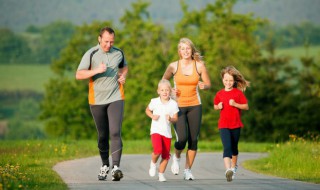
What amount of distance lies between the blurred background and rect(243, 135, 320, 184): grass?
295 centimetres

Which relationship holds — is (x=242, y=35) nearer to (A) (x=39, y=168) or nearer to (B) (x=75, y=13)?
(A) (x=39, y=168)

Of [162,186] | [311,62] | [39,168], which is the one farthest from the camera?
[311,62]

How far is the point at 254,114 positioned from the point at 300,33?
306 ft

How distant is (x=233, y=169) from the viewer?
13.5 metres

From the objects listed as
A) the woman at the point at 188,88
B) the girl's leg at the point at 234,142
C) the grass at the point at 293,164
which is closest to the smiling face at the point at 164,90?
the woman at the point at 188,88

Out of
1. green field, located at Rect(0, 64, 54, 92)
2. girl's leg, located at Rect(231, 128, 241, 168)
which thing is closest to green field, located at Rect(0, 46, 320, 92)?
green field, located at Rect(0, 64, 54, 92)

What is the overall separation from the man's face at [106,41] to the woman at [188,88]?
113 centimetres

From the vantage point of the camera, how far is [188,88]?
13531mm

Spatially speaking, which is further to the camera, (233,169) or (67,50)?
(67,50)

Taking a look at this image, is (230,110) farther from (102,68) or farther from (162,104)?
(102,68)

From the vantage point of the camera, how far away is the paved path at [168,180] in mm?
11915

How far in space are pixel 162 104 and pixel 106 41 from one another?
1328 mm

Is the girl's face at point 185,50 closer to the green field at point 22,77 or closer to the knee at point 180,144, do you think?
the knee at point 180,144

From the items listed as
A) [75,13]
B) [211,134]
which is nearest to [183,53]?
[211,134]
